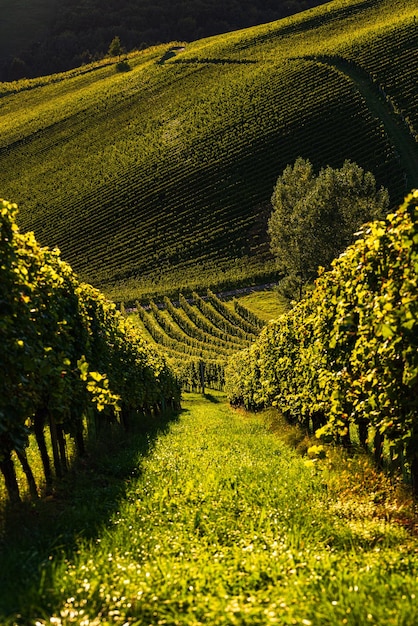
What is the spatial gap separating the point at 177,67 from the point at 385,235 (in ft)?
528

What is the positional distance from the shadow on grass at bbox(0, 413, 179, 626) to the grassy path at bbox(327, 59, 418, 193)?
75585 millimetres

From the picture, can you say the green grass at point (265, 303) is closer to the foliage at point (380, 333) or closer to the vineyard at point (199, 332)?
the vineyard at point (199, 332)

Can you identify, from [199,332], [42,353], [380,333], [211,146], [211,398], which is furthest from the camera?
[211,146]

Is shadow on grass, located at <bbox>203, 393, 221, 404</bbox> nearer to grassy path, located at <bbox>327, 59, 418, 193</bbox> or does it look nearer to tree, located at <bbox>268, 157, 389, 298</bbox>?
tree, located at <bbox>268, 157, 389, 298</bbox>

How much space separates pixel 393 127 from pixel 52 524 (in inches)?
3759

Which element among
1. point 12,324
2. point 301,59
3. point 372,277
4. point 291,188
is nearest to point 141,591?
point 12,324

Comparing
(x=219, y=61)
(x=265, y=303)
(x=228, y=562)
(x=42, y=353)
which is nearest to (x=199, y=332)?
(x=265, y=303)

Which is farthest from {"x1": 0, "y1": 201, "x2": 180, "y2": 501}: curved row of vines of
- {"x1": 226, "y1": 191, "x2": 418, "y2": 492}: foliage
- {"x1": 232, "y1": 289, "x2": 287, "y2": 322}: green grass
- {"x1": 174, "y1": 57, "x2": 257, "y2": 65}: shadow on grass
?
{"x1": 174, "y1": 57, "x2": 257, "y2": 65}: shadow on grass

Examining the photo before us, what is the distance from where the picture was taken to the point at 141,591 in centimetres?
495

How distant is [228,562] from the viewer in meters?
5.76

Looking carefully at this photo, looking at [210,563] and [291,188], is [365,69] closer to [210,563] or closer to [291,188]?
[291,188]

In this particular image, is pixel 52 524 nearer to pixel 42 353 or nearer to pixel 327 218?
pixel 42 353

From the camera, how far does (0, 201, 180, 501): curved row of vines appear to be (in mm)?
Answer: 7770

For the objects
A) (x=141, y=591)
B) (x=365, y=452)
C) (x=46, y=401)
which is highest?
(x=46, y=401)
